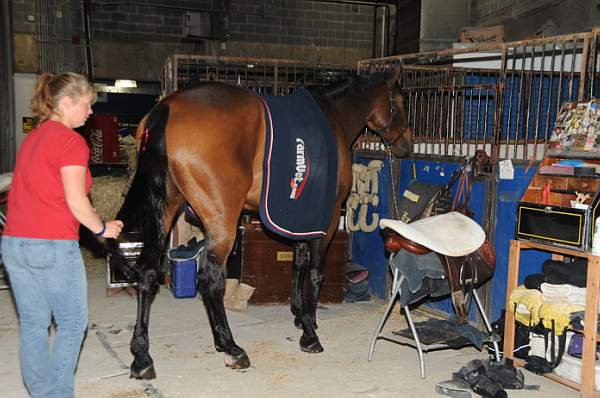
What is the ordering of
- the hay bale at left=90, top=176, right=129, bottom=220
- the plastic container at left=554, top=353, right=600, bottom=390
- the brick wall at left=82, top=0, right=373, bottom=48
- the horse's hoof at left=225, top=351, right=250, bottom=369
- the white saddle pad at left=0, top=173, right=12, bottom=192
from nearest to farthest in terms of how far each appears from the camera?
1. the plastic container at left=554, top=353, right=600, bottom=390
2. the horse's hoof at left=225, top=351, right=250, bottom=369
3. the white saddle pad at left=0, top=173, right=12, bottom=192
4. the hay bale at left=90, top=176, right=129, bottom=220
5. the brick wall at left=82, top=0, right=373, bottom=48

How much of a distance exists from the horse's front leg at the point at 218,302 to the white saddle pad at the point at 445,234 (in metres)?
1.01

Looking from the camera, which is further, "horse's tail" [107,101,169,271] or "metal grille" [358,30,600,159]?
"metal grille" [358,30,600,159]

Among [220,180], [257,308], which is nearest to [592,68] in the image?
[220,180]

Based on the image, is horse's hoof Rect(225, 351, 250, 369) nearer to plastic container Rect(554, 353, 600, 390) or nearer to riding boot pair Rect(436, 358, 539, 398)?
riding boot pair Rect(436, 358, 539, 398)

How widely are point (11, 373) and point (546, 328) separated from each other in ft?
9.57

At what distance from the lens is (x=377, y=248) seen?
514 centimetres

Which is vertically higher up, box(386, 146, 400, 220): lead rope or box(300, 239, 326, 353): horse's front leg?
box(386, 146, 400, 220): lead rope

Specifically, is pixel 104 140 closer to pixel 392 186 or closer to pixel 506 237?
pixel 392 186

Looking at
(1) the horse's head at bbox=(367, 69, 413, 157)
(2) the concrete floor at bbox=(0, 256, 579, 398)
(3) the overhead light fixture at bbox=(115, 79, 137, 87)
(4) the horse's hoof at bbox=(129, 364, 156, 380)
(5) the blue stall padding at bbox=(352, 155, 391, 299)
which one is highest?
(3) the overhead light fixture at bbox=(115, 79, 137, 87)

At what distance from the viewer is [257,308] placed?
4734 millimetres

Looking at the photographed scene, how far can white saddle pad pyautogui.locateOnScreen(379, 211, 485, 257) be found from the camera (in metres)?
3.29

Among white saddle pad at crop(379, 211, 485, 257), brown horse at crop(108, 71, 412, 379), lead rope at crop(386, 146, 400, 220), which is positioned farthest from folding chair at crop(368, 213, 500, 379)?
lead rope at crop(386, 146, 400, 220)

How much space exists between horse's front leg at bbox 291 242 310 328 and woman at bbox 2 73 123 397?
1.99 meters

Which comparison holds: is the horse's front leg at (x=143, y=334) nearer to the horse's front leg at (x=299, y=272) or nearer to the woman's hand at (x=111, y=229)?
the woman's hand at (x=111, y=229)
